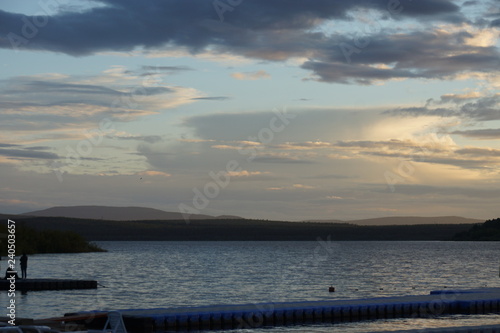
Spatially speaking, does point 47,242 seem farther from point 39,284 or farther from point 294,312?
point 294,312

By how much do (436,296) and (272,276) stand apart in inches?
1740

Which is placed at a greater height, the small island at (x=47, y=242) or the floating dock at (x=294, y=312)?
the small island at (x=47, y=242)

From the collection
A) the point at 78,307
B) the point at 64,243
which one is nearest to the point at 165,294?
the point at 78,307

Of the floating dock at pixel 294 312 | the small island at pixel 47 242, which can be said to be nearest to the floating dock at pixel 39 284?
the floating dock at pixel 294 312

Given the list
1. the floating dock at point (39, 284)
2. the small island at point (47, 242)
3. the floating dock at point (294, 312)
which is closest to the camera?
the floating dock at point (294, 312)

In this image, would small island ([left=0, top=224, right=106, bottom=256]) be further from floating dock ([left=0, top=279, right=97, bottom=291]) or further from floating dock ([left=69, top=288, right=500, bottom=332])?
floating dock ([left=69, top=288, right=500, bottom=332])

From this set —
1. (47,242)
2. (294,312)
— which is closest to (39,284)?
(294,312)

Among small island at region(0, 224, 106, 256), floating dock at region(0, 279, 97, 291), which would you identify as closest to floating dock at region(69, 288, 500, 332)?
floating dock at region(0, 279, 97, 291)

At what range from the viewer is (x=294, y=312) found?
45094 millimetres

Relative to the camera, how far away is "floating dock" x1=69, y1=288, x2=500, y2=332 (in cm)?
4119

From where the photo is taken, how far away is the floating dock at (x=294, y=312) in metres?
41.2

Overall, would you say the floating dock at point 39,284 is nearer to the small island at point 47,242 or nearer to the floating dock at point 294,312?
the floating dock at point 294,312

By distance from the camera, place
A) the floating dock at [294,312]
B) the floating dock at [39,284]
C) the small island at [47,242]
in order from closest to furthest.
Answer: the floating dock at [294,312]
the floating dock at [39,284]
the small island at [47,242]

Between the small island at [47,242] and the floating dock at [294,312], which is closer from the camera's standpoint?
the floating dock at [294,312]
